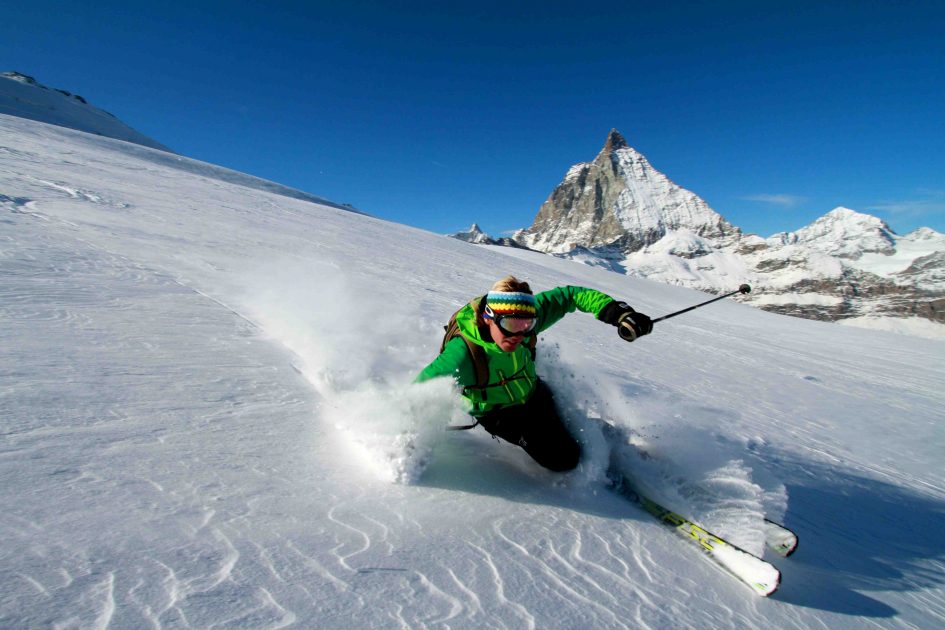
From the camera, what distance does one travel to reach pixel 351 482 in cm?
323

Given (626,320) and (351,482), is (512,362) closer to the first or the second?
(626,320)

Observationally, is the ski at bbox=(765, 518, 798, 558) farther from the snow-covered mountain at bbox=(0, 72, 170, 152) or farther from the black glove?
the snow-covered mountain at bbox=(0, 72, 170, 152)

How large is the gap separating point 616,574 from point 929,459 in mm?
7060

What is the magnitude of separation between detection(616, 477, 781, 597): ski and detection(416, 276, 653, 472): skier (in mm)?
793

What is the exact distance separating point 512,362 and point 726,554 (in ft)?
6.59

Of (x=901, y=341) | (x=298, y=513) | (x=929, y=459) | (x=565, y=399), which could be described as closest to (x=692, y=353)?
(x=929, y=459)

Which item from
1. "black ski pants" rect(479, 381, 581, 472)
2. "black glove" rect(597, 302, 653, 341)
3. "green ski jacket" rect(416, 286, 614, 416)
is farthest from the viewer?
"black glove" rect(597, 302, 653, 341)

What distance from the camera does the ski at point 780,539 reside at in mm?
3503

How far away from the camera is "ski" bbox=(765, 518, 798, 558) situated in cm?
350

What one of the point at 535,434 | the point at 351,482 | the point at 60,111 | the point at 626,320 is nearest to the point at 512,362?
the point at 535,434

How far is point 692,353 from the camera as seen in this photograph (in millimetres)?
12133

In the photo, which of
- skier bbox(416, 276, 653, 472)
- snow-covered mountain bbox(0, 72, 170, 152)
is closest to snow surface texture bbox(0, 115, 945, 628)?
skier bbox(416, 276, 653, 472)

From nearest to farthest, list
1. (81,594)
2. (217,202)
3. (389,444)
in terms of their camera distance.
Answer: (81,594) → (389,444) → (217,202)

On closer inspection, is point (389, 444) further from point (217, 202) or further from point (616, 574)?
point (217, 202)
